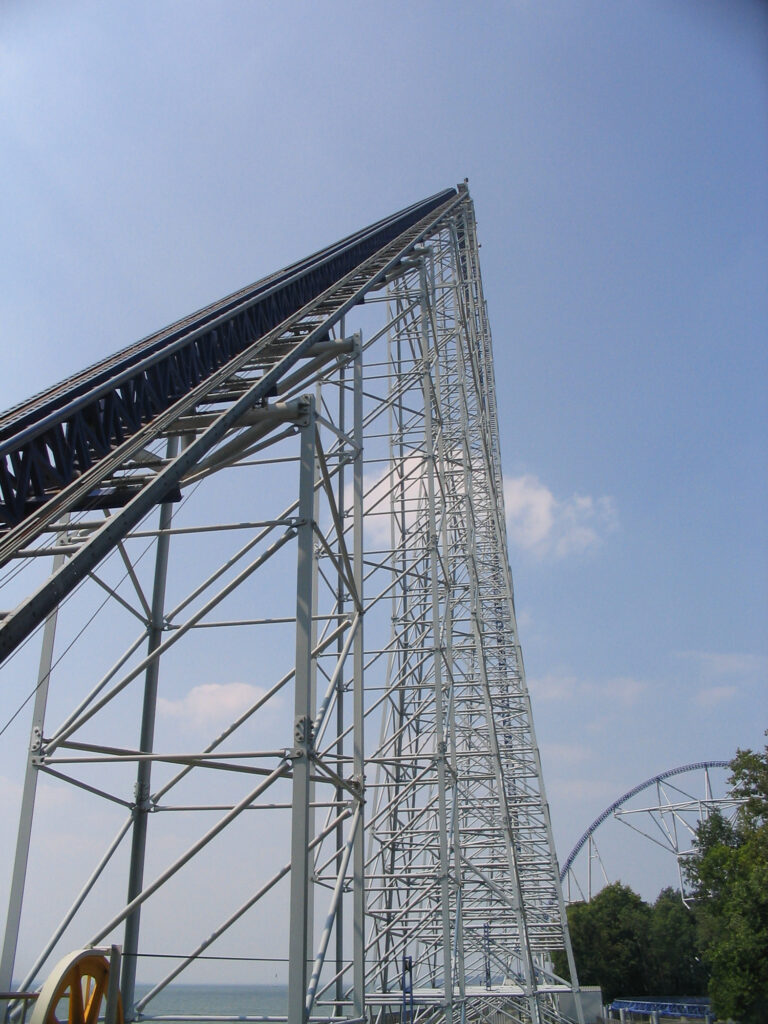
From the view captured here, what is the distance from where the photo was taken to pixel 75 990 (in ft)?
21.9

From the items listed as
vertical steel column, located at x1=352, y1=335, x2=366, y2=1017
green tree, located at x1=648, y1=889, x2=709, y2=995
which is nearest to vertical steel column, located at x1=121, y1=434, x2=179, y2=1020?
vertical steel column, located at x1=352, y1=335, x2=366, y2=1017

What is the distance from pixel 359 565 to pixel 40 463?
150 inches

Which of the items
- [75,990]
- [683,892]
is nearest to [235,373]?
[75,990]

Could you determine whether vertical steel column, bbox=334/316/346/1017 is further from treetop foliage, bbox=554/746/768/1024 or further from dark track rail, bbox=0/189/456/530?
treetop foliage, bbox=554/746/768/1024

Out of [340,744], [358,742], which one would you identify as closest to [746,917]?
[340,744]

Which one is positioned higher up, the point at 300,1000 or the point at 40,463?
the point at 40,463

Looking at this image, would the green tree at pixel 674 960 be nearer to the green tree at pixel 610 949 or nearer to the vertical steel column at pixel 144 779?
the green tree at pixel 610 949

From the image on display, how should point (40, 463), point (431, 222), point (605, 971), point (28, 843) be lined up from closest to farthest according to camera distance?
point (40, 463)
point (28, 843)
point (431, 222)
point (605, 971)

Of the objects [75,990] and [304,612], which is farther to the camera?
[304,612]

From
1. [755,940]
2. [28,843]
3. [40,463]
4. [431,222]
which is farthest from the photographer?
[755,940]

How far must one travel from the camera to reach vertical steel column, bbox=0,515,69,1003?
848cm

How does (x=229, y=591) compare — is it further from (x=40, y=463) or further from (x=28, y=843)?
(x=28, y=843)

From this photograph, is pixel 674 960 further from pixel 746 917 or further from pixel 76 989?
pixel 76 989

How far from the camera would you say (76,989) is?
21.9 ft
